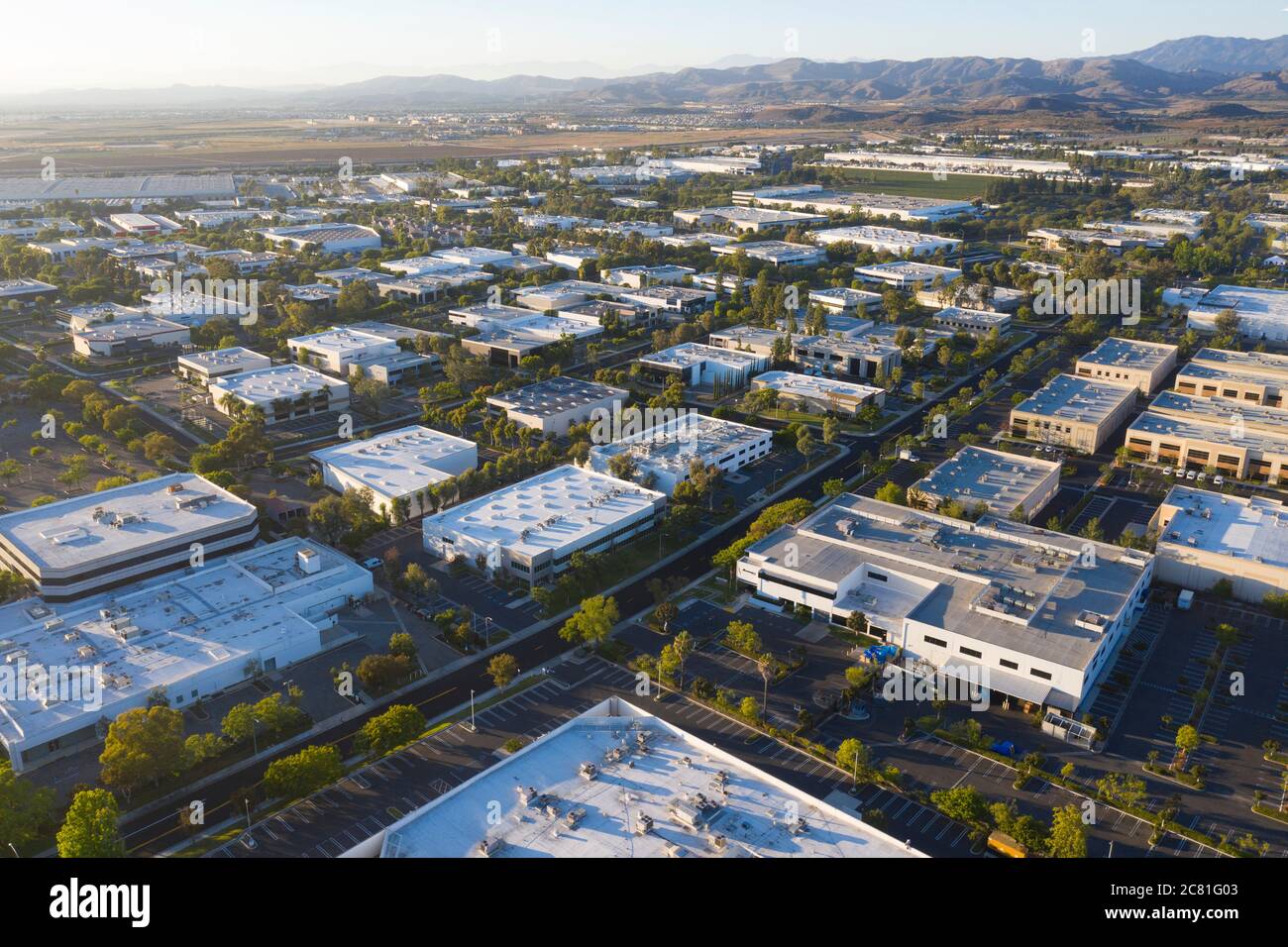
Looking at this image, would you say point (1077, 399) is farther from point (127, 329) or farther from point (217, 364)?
point (127, 329)

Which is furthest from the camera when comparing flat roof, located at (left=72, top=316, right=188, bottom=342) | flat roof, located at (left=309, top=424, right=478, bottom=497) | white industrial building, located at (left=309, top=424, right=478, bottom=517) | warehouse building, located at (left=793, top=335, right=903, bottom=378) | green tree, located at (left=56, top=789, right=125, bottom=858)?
flat roof, located at (left=72, top=316, right=188, bottom=342)

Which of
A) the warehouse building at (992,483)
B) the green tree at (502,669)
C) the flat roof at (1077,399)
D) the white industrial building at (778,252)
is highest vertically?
the white industrial building at (778,252)

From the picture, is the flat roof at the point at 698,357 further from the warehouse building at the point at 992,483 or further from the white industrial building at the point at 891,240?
the white industrial building at the point at 891,240

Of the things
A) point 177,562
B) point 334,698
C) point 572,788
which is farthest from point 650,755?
point 177,562

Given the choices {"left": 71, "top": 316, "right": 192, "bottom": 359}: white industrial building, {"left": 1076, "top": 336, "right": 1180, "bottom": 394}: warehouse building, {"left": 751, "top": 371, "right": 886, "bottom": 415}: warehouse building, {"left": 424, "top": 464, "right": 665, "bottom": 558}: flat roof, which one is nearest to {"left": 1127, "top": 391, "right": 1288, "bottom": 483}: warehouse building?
{"left": 1076, "top": 336, "right": 1180, "bottom": 394}: warehouse building

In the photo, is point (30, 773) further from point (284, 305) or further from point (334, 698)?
point (284, 305)

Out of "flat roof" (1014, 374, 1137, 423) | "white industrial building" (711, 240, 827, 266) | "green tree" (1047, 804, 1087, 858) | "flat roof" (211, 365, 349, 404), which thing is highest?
"white industrial building" (711, 240, 827, 266)

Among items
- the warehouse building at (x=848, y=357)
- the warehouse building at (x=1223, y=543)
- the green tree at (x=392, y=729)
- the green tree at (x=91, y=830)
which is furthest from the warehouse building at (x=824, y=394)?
the green tree at (x=91, y=830)

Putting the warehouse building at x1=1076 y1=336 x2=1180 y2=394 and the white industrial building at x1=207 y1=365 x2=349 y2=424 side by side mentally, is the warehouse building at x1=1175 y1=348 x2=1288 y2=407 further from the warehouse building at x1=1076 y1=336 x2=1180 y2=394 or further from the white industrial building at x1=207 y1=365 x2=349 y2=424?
the white industrial building at x1=207 y1=365 x2=349 y2=424
